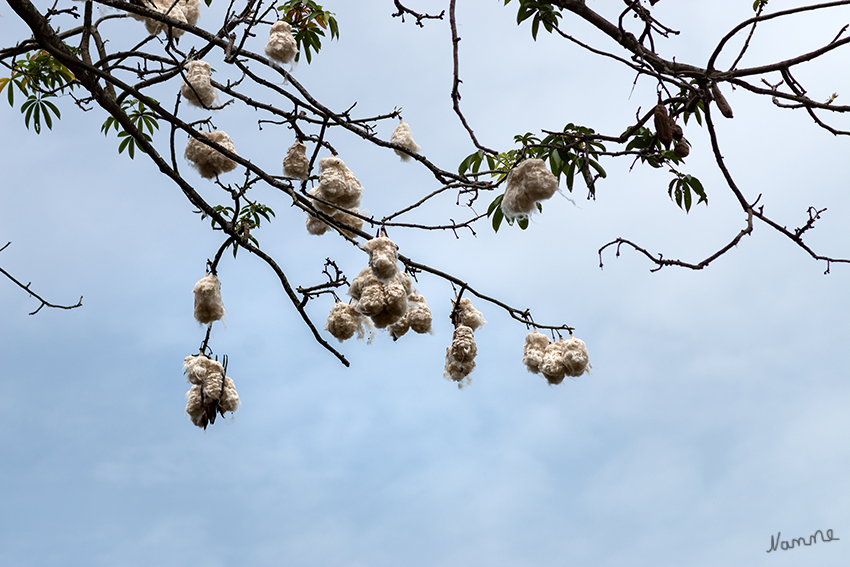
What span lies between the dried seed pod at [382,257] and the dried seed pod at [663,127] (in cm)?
92

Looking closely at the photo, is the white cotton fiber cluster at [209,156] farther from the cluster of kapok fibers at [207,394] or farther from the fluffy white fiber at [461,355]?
the fluffy white fiber at [461,355]

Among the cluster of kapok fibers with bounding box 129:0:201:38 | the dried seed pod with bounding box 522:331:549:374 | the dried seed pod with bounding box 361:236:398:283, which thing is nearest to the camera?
the dried seed pod with bounding box 361:236:398:283

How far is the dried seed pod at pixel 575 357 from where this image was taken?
2.68m

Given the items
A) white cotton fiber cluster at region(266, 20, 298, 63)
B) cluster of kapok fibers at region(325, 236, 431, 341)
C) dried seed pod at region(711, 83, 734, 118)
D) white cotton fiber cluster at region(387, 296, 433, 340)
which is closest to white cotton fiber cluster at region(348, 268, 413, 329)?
cluster of kapok fibers at region(325, 236, 431, 341)

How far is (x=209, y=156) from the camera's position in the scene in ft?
8.71

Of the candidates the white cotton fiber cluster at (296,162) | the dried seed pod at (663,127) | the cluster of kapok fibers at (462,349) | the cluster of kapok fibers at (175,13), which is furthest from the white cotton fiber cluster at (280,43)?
the dried seed pod at (663,127)

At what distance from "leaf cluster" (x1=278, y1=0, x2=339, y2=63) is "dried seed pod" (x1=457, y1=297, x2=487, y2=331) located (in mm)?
1417

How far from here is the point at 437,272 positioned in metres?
2.87

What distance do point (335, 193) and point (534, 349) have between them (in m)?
0.97

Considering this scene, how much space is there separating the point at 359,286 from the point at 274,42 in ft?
3.26

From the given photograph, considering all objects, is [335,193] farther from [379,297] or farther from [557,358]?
[557,358]

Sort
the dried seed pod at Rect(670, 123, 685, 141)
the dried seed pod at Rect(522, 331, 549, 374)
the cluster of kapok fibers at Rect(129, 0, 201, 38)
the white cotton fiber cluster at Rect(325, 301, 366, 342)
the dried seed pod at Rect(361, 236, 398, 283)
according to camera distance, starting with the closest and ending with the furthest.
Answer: the dried seed pod at Rect(361, 236, 398, 283), the dried seed pod at Rect(670, 123, 685, 141), the white cotton fiber cluster at Rect(325, 301, 366, 342), the dried seed pod at Rect(522, 331, 549, 374), the cluster of kapok fibers at Rect(129, 0, 201, 38)

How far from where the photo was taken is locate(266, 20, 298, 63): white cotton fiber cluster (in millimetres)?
2602

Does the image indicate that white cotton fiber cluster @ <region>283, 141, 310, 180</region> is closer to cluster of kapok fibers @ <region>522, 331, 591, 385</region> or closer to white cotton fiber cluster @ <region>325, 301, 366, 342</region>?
white cotton fiber cluster @ <region>325, 301, 366, 342</region>
